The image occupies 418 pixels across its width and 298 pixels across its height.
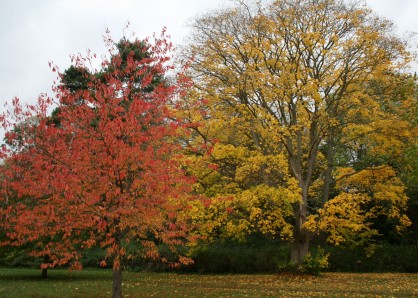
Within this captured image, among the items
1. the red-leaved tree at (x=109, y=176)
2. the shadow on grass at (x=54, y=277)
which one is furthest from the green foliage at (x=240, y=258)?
the red-leaved tree at (x=109, y=176)

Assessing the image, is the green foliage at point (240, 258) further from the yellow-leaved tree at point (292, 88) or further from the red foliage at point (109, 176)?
the red foliage at point (109, 176)

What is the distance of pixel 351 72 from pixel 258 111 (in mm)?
4891

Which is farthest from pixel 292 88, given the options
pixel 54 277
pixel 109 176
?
pixel 54 277

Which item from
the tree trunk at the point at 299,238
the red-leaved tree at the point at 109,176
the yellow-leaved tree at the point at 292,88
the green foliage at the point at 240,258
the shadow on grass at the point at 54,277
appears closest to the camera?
the red-leaved tree at the point at 109,176

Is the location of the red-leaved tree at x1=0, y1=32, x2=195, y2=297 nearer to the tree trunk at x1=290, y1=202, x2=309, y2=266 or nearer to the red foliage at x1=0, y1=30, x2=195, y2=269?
the red foliage at x1=0, y1=30, x2=195, y2=269

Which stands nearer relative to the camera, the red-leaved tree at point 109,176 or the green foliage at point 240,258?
the red-leaved tree at point 109,176

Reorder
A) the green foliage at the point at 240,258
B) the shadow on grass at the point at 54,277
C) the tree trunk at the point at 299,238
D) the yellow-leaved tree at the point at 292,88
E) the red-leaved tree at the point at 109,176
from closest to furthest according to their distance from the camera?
the red-leaved tree at the point at 109,176
the yellow-leaved tree at the point at 292,88
the tree trunk at the point at 299,238
the shadow on grass at the point at 54,277
the green foliage at the point at 240,258

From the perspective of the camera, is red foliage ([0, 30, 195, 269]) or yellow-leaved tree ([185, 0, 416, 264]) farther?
yellow-leaved tree ([185, 0, 416, 264])

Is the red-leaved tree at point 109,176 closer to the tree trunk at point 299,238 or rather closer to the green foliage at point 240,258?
the tree trunk at point 299,238

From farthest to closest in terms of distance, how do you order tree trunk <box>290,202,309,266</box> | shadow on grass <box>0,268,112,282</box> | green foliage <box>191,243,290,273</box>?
green foliage <box>191,243,290,273</box>, shadow on grass <box>0,268,112,282</box>, tree trunk <box>290,202,309,266</box>

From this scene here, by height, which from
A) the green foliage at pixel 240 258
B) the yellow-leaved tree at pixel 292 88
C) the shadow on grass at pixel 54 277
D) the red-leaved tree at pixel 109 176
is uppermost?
the yellow-leaved tree at pixel 292 88

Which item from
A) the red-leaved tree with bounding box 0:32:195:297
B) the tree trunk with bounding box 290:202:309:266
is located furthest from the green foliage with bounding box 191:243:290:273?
the red-leaved tree with bounding box 0:32:195:297

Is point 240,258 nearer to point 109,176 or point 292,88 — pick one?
point 292,88

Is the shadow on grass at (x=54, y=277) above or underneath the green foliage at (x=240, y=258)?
underneath
